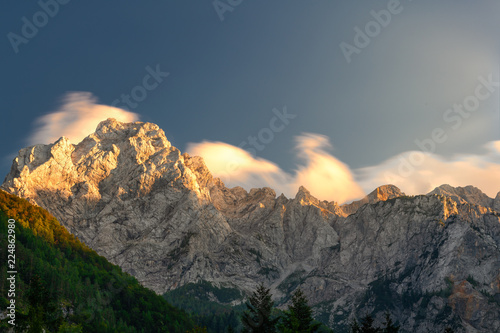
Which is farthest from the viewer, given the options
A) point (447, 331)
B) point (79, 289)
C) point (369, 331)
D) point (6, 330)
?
point (79, 289)

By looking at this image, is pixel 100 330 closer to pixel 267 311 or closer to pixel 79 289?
pixel 79 289

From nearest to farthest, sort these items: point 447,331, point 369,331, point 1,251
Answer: point 369,331, point 447,331, point 1,251

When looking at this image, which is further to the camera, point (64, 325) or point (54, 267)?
point (54, 267)

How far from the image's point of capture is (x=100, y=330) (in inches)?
6841

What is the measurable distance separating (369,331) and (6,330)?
312ft

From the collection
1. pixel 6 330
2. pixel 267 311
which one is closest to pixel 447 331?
pixel 267 311

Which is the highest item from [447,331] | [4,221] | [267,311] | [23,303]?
[4,221]

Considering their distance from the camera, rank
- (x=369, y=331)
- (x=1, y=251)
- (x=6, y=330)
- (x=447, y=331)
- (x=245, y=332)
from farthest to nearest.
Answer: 1. (x=1, y=251)
2. (x=6, y=330)
3. (x=447, y=331)
4. (x=369, y=331)
5. (x=245, y=332)

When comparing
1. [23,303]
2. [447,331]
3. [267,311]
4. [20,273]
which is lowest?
[447,331]

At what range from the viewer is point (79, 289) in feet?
635

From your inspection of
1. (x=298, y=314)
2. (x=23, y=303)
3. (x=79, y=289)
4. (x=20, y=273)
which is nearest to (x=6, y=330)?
(x=23, y=303)

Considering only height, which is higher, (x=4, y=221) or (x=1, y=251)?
(x=4, y=221)

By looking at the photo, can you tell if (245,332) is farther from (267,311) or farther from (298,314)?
(298,314)

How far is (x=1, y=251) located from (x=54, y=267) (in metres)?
35.5
